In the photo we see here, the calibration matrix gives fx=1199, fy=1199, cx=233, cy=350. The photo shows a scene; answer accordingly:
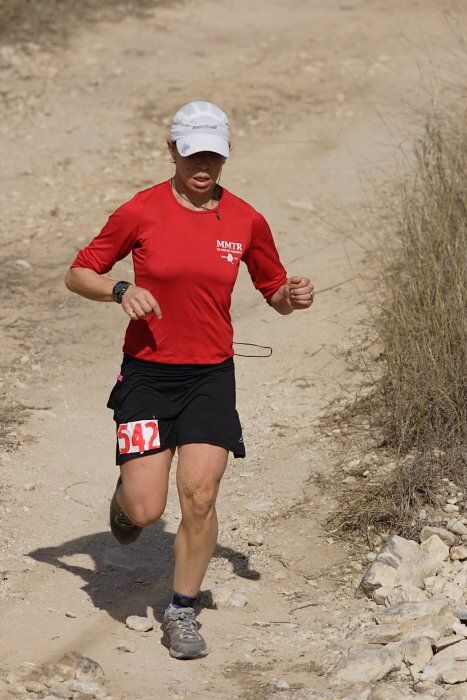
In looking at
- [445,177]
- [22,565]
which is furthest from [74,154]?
[22,565]

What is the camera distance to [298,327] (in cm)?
755

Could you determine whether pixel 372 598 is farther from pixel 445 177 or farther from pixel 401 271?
pixel 445 177

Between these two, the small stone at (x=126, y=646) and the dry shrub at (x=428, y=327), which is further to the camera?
the dry shrub at (x=428, y=327)

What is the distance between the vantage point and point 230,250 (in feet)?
14.4

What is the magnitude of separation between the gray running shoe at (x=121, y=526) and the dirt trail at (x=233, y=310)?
255mm

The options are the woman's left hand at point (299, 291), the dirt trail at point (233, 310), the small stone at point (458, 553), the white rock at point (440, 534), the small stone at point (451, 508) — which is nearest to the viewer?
the woman's left hand at point (299, 291)

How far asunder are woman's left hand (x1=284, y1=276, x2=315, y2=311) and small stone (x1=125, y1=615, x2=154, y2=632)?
134 centimetres

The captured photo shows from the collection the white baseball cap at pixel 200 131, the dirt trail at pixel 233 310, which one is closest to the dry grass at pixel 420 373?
the dirt trail at pixel 233 310

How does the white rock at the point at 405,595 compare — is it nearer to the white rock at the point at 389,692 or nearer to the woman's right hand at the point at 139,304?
the white rock at the point at 389,692

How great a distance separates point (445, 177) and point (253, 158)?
10.8ft

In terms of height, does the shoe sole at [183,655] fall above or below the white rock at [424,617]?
below

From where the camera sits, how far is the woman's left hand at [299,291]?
445 centimetres

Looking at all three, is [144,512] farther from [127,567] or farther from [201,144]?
[201,144]

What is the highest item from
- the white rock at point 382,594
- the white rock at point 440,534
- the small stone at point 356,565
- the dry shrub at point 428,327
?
the dry shrub at point 428,327
